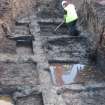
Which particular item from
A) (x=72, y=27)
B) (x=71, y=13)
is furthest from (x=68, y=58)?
(x=71, y=13)

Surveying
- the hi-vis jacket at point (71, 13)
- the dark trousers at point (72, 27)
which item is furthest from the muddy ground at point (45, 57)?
the hi-vis jacket at point (71, 13)

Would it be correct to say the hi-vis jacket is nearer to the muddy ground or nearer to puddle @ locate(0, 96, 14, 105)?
the muddy ground

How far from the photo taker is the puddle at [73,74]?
8344 mm

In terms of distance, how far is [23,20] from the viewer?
1166 centimetres

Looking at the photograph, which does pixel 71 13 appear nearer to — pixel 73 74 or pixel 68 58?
pixel 68 58

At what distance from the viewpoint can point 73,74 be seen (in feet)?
28.6

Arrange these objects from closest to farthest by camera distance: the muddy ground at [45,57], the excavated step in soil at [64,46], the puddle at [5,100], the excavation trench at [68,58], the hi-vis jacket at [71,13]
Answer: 1. the puddle at [5,100]
2. the muddy ground at [45,57]
3. the excavation trench at [68,58]
4. the excavated step in soil at [64,46]
5. the hi-vis jacket at [71,13]

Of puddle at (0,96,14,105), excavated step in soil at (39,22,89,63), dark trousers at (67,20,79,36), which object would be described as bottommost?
puddle at (0,96,14,105)

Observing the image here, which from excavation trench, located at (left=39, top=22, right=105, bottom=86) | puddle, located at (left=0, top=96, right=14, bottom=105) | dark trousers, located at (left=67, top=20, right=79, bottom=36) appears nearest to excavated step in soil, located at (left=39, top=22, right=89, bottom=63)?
excavation trench, located at (left=39, top=22, right=105, bottom=86)

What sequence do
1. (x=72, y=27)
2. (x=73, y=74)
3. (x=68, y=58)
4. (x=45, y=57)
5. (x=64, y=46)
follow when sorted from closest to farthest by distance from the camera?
(x=73, y=74)
(x=45, y=57)
(x=68, y=58)
(x=64, y=46)
(x=72, y=27)

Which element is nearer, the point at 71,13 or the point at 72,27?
the point at 71,13

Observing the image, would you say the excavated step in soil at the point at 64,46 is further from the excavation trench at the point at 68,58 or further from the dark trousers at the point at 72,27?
the dark trousers at the point at 72,27

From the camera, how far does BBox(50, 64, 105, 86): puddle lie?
8.34 meters

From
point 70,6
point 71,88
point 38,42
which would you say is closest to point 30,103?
point 71,88
